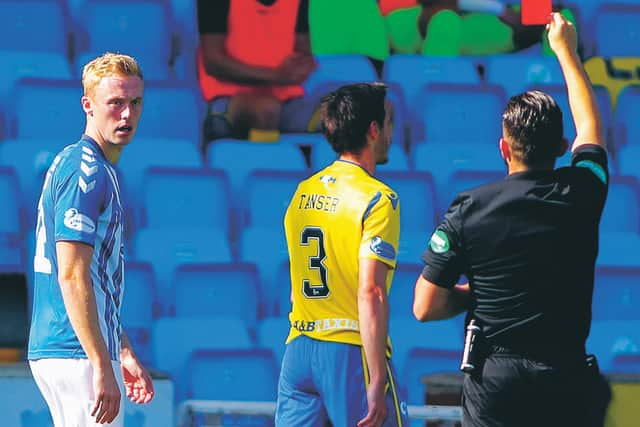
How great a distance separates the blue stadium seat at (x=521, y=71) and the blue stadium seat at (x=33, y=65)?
9.63 ft

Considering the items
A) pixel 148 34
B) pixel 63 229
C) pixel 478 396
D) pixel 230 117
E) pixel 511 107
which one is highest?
pixel 148 34

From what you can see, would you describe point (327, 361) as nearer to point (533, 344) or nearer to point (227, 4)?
point (533, 344)

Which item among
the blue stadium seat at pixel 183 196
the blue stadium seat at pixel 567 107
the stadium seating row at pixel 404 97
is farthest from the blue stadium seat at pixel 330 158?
the blue stadium seat at pixel 567 107

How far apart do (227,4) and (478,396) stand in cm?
550

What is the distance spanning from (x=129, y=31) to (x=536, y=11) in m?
5.41

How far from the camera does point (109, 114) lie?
4.10 m

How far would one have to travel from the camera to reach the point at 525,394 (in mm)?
3799

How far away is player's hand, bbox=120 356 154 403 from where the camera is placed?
167 inches

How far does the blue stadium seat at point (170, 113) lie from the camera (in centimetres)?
844

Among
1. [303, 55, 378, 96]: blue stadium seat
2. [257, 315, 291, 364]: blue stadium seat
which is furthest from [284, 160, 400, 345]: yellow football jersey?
[303, 55, 378, 96]: blue stadium seat

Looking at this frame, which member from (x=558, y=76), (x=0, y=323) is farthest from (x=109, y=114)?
(x=558, y=76)

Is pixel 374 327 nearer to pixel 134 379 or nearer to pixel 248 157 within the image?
pixel 134 379

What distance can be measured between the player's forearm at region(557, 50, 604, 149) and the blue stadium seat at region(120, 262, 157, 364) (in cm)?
378

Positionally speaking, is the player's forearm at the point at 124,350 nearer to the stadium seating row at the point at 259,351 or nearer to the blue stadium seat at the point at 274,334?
the stadium seating row at the point at 259,351
